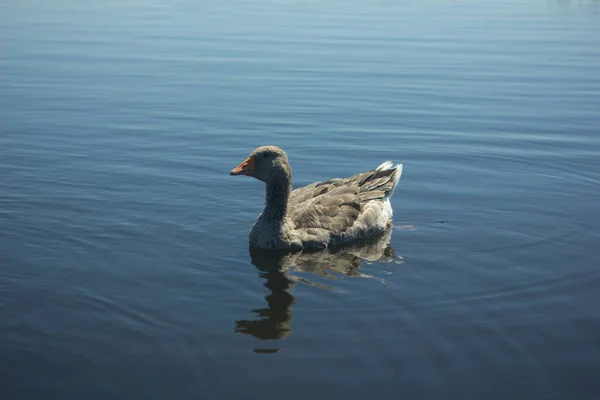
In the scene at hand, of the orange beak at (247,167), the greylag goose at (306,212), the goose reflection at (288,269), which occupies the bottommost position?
the goose reflection at (288,269)

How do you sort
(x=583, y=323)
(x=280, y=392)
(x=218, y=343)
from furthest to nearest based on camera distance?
(x=583, y=323) < (x=218, y=343) < (x=280, y=392)

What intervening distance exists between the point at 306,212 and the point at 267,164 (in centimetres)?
104

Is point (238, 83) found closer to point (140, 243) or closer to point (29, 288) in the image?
point (140, 243)

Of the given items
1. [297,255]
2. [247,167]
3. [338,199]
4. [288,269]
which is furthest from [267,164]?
[288,269]

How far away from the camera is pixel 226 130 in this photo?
808 inches

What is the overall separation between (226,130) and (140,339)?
10.8 metres

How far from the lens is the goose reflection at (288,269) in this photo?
10.8 metres

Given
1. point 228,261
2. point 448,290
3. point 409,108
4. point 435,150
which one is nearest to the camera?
point 448,290

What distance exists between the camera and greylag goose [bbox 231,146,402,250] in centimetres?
1395

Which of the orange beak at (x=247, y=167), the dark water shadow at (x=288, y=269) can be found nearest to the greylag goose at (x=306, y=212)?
the orange beak at (x=247, y=167)

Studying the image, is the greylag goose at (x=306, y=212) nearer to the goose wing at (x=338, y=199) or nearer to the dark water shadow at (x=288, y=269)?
the goose wing at (x=338, y=199)

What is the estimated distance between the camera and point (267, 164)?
14.3 m

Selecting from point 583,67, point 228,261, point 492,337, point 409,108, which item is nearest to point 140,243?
point 228,261

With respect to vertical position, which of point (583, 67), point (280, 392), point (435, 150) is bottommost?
point (280, 392)
